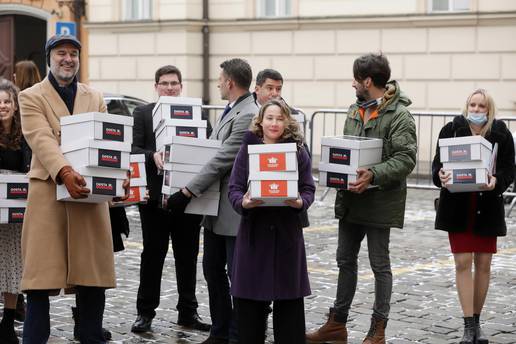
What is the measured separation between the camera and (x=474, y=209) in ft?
24.1

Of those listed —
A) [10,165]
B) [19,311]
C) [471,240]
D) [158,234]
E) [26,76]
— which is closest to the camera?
[471,240]

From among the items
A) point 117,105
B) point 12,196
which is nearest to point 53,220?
point 12,196

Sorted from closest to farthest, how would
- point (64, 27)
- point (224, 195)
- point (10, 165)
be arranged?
point (224, 195) → point (10, 165) → point (64, 27)

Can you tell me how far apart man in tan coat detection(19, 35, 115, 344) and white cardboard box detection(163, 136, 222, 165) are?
0.83 m

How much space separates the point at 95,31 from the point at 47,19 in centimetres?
158

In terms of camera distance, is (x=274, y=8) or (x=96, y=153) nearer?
(x=96, y=153)

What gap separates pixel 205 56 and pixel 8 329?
50.4ft

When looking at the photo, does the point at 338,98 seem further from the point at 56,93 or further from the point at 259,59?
the point at 56,93

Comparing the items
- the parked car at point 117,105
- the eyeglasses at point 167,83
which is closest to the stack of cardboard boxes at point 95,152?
the eyeglasses at point 167,83

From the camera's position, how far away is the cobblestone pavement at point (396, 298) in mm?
7652

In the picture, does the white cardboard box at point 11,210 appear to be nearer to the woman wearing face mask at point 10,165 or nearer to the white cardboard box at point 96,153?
the woman wearing face mask at point 10,165

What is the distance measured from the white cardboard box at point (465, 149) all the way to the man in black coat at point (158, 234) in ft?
6.24

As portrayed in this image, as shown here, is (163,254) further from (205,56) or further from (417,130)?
(205,56)

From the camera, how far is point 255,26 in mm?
21562
